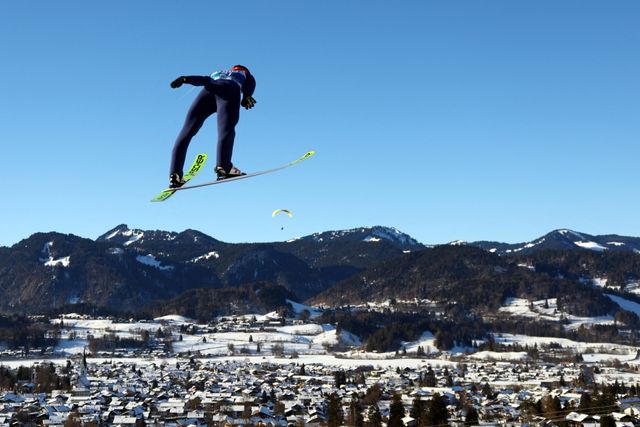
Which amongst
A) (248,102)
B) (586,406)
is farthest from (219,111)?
(586,406)

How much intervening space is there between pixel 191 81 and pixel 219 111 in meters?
0.74

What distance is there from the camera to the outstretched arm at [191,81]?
1114 centimetres

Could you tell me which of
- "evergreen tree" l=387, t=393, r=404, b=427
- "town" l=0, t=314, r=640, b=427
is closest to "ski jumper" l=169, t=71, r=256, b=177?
"evergreen tree" l=387, t=393, r=404, b=427

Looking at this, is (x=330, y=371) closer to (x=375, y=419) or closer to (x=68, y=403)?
(x=68, y=403)

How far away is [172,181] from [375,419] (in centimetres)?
5821

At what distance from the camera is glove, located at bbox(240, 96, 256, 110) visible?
1239cm

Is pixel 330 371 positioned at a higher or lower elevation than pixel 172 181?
lower

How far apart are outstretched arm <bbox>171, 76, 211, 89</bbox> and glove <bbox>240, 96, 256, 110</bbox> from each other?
76 centimetres

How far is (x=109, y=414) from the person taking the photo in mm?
78375

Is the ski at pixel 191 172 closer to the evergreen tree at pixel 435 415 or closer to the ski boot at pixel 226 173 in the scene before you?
the ski boot at pixel 226 173

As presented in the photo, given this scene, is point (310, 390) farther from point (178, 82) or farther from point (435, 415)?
point (178, 82)

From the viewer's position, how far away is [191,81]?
11.5m

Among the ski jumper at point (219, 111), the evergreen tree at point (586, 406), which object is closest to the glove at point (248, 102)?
the ski jumper at point (219, 111)

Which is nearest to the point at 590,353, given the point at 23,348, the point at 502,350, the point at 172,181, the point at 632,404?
the point at 502,350
